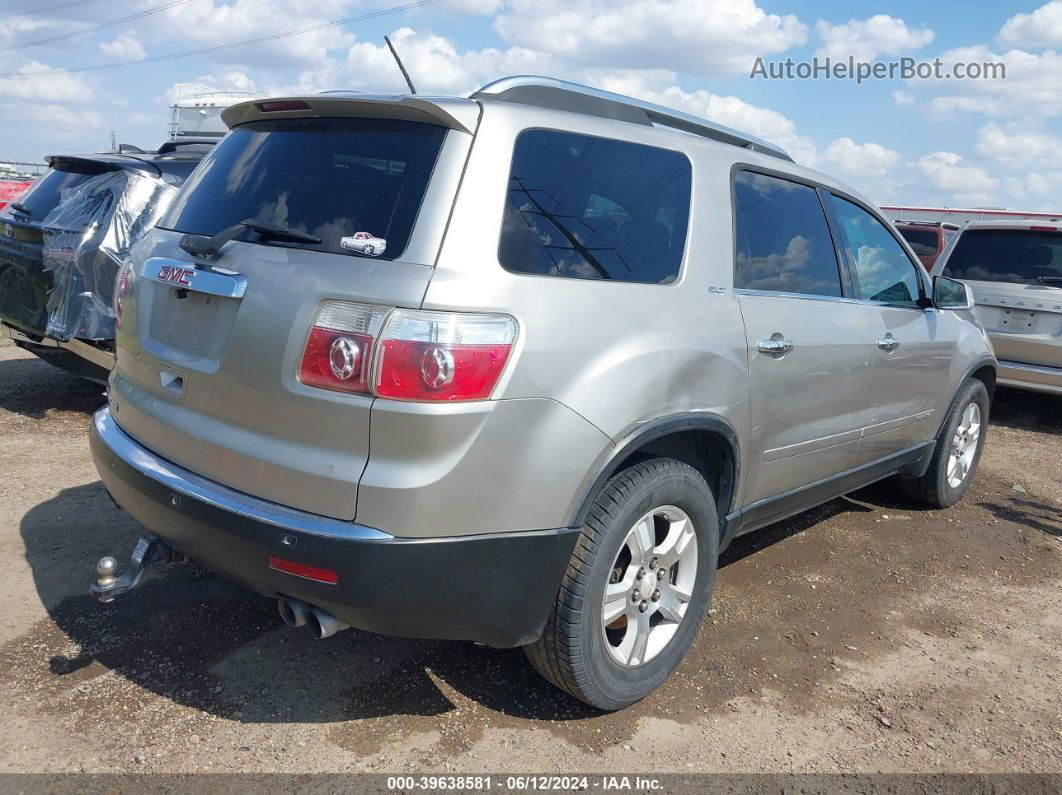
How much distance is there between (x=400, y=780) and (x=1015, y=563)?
363 cm

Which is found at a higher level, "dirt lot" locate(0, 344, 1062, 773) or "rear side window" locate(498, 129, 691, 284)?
"rear side window" locate(498, 129, 691, 284)

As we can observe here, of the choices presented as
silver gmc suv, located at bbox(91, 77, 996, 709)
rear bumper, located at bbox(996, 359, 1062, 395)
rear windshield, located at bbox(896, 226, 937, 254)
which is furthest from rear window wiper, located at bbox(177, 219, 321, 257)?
rear windshield, located at bbox(896, 226, 937, 254)

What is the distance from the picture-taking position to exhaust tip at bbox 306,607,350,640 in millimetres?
2471

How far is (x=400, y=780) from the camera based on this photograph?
257cm

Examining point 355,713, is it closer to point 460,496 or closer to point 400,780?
point 400,780

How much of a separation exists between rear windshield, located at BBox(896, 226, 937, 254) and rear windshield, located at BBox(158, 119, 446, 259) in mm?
12676

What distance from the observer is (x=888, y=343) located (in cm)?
417

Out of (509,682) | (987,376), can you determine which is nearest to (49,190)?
(509,682)

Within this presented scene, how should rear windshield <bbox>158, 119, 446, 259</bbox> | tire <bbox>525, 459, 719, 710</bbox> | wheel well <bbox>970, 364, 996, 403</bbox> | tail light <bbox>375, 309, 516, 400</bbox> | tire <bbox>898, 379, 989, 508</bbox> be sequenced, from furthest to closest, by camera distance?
1. wheel well <bbox>970, 364, 996, 403</bbox>
2. tire <bbox>898, 379, 989, 508</bbox>
3. tire <bbox>525, 459, 719, 710</bbox>
4. rear windshield <bbox>158, 119, 446, 259</bbox>
5. tail light <bbox>375, 309, 516, 400</bbox>

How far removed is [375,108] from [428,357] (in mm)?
850

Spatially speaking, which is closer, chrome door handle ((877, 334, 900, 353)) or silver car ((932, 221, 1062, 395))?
chrome door handle ((877, 334, 900, 353))

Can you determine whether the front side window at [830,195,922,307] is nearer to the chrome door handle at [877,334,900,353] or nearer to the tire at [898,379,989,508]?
the chrome door handle at [877,334,900,353]

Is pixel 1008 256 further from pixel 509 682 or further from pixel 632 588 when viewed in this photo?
pixel 509 682

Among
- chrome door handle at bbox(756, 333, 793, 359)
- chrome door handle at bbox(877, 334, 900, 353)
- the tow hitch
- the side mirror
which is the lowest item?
the tow hitch
